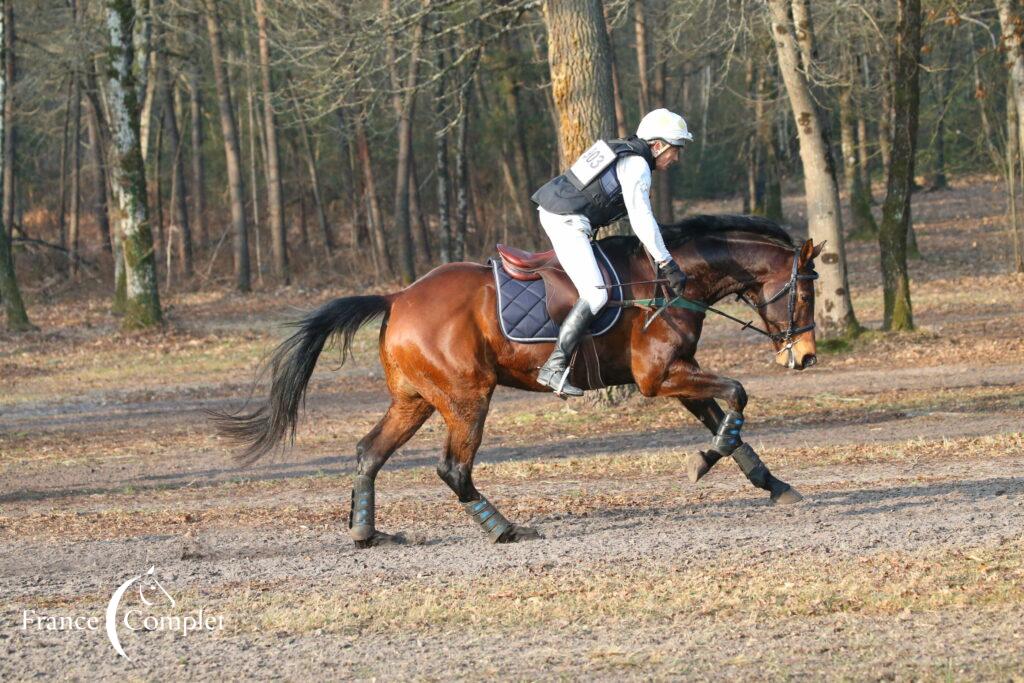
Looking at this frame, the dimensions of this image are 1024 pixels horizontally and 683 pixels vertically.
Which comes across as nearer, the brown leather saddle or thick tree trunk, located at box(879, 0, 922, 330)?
the brown leather saddle

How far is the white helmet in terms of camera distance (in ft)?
28.0

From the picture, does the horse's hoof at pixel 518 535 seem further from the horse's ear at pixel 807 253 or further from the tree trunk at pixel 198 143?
the tree trunk at pixel 198 143

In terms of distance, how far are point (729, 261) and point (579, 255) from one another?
3.87 feet

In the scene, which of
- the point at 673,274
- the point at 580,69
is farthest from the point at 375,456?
the point at 580,69

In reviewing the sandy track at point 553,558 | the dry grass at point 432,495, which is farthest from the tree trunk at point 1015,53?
the dry grass at point 432,495

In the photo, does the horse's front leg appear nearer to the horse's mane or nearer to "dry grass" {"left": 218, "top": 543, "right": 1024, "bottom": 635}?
the horse's mane

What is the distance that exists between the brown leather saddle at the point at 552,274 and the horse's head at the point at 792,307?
1.17 meters

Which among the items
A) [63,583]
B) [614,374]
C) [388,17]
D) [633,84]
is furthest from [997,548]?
[633,84]

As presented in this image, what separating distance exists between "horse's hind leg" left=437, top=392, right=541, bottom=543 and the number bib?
1592 millimetres

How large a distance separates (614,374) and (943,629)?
3.29 m

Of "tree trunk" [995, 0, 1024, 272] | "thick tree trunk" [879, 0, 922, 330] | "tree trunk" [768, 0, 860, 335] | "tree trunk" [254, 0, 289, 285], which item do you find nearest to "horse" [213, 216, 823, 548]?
"tree trunk" [768, 0, 860, 335]

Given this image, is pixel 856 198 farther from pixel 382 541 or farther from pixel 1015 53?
pixel 382 541

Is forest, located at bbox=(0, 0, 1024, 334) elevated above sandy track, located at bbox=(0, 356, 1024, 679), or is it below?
above

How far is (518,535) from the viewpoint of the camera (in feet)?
27.6
